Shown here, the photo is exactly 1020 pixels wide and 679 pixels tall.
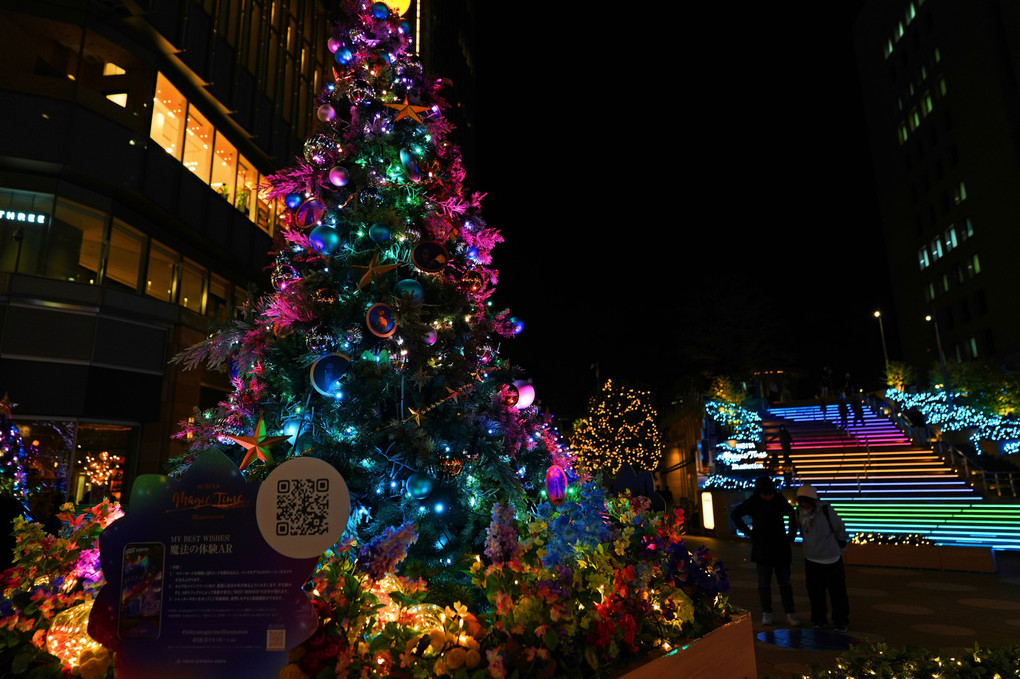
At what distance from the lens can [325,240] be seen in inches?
185

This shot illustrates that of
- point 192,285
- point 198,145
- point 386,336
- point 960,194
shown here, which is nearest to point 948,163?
point 960,194

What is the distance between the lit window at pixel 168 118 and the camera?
14999 millimetres

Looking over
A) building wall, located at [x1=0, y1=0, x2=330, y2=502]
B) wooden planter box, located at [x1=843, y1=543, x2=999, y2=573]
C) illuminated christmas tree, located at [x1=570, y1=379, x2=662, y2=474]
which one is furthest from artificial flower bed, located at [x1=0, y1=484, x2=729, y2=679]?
illuminated christmas tree, located at [x1=570, y1=379, x2=662, y2=474]

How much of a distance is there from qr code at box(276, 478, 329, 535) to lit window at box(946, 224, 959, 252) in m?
53.2

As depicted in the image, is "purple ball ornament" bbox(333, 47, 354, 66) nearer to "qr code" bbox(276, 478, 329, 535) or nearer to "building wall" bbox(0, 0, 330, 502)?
"qr code" bbox(276, 478, 329, 535)

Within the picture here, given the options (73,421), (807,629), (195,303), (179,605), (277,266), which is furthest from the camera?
(195,303)

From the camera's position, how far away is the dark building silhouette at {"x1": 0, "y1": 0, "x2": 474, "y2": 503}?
12.8 metres

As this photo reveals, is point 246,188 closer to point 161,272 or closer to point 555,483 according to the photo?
point 161,272

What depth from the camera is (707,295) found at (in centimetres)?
4647

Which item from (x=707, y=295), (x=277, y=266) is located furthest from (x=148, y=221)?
(x=707, y=295)

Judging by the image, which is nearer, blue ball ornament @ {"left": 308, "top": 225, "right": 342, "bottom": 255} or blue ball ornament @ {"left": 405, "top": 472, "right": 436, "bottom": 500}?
blue ball ornament @ {"left": 405, "top": 472, "right": 436, "bottom": 500}

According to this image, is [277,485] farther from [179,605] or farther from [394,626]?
[394,626]

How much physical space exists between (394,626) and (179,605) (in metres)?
0.93

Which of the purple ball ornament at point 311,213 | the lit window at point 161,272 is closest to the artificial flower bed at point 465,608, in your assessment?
the purple ball ornament at point 311,213
